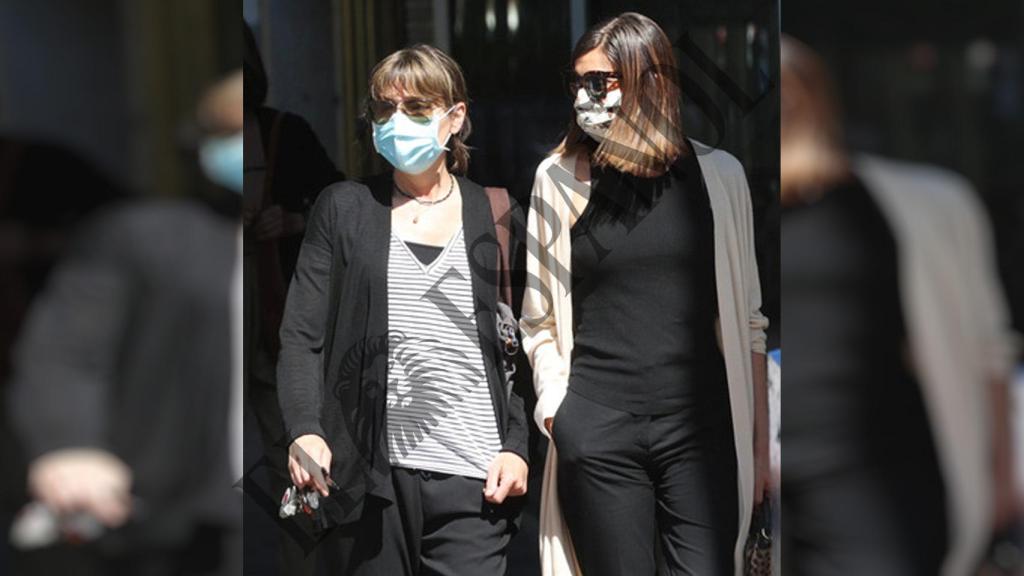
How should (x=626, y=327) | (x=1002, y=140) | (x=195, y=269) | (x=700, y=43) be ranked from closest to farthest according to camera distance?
(x=195, y=269) < (x=1002, y=140) < (x=626, y=327) < (x=700, y=43)

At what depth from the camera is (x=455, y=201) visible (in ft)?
12.7

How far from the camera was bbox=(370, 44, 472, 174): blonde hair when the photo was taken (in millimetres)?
3838

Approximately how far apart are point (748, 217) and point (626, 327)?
0.43 metres

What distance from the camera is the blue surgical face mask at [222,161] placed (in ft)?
8.51

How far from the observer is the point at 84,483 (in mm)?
2613

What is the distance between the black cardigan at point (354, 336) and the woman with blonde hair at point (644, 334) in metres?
0.13

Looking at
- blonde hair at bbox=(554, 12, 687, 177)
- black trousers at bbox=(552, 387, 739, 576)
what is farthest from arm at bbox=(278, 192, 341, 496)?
blonde hair at bbox=(554, 12, 687, 177)

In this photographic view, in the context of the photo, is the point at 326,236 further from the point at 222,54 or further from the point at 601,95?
the point at 222,54

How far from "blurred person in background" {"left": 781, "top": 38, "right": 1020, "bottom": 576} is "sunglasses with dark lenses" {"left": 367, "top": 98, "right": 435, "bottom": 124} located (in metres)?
1.02

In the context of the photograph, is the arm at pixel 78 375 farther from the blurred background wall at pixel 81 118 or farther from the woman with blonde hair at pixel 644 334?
the woman with blonde hair at pixel 644 334

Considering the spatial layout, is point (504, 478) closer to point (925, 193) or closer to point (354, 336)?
point (354, 336)

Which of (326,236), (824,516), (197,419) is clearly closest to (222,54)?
(197,419)

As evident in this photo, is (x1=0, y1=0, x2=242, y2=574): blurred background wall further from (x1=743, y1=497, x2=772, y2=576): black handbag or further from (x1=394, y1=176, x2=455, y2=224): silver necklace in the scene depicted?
(x1=743, y1=497, x2=772, y2=576): black handbag

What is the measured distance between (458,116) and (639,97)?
48cm
